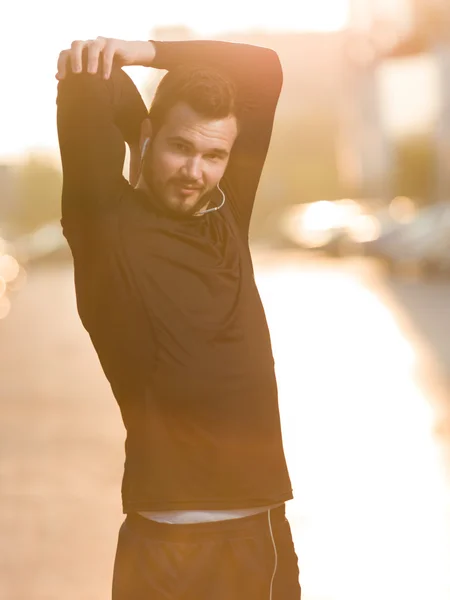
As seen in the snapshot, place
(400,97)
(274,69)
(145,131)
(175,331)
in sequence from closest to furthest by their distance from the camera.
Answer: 1. (175,331)
2. (145,131)
3. (274,69)
4. (400,97)

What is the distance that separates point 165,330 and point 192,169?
32 cm

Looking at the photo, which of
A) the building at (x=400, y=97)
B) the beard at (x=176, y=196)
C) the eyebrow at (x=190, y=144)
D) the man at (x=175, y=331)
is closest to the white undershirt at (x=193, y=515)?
the man at (x=175, y=331)

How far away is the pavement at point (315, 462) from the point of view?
18.3 feet

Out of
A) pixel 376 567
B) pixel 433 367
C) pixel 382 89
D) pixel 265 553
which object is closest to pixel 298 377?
pixel 433 367

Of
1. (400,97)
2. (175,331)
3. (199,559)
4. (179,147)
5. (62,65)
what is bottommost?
(199,559)

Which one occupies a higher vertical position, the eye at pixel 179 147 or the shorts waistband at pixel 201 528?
the eye at pixel 179 147

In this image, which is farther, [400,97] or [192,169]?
[400,97]

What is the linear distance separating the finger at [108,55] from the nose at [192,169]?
231 millimetres

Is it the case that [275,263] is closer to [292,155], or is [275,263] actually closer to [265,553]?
[265,553]

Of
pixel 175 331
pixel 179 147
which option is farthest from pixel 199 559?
pixel 179 147

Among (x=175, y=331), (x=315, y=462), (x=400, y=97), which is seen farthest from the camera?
(x=400, y=97)

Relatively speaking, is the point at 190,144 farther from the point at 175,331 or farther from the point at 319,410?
the point at 319,410

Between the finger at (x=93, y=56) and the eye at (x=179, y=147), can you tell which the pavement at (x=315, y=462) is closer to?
the eye at (x=179, y=147)

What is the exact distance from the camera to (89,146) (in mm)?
2646
